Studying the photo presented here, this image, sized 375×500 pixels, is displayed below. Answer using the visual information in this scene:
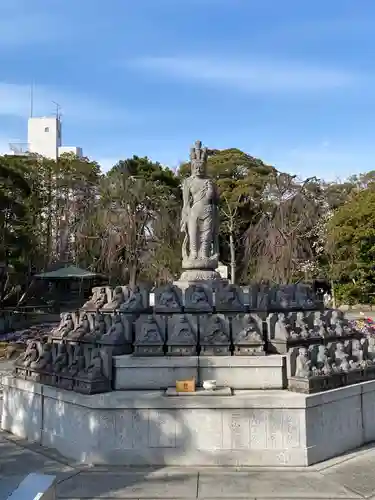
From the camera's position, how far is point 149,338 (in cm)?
755

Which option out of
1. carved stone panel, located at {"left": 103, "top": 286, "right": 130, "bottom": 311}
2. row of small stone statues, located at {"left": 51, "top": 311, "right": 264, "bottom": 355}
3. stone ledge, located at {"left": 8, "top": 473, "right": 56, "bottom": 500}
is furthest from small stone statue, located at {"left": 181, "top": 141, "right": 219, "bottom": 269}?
stone ledge, located at {"left": 8, "top": 473, "right": 56, "bottom": 500}

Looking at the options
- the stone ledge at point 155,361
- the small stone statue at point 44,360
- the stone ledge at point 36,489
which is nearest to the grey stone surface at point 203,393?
the stone ledge at point 155,361

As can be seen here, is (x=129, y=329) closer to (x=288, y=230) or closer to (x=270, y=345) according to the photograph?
(x=270, y=345)

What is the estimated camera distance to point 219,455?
6.49m

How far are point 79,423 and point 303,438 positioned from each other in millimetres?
2805

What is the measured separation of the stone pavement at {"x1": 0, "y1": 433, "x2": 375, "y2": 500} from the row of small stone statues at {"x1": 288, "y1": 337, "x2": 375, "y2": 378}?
1115mm

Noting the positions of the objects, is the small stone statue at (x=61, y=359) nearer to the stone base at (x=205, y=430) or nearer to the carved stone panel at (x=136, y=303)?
the stone base at (x=205, y=430)

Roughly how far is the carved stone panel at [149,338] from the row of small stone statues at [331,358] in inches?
71.6

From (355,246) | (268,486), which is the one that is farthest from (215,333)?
(355,246)

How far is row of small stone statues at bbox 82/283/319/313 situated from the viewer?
8492 mm

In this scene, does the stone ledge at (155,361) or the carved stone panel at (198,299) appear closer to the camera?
the stone ledge at (155,361)

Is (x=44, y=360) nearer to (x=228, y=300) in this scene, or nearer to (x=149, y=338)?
(x=149, y=338)

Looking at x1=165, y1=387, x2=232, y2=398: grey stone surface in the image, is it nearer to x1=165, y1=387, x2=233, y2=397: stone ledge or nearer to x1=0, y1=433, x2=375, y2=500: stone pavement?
x1=165, y1=387, x2=233, y2=397: stone ledge

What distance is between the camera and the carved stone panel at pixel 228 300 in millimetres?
8500
